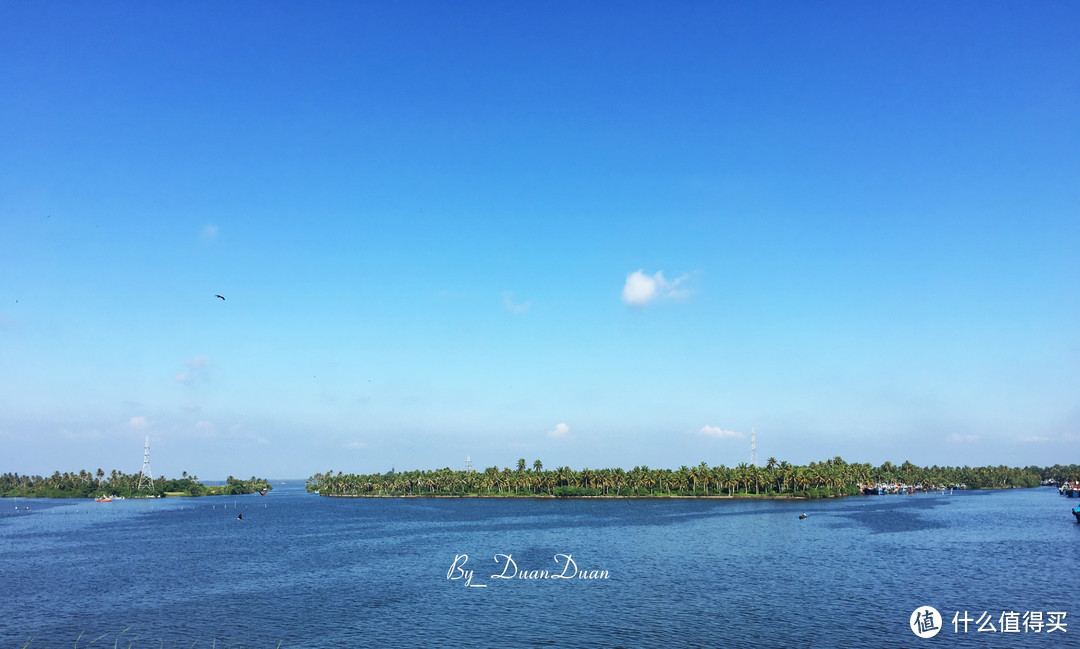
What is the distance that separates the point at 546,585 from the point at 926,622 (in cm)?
3802

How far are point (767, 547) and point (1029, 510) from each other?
396 ft

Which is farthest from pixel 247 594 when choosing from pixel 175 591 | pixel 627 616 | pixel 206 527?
pixel 206 527

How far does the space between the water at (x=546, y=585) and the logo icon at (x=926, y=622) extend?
0.95 m

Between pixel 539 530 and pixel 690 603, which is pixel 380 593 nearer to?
pixel 690 603

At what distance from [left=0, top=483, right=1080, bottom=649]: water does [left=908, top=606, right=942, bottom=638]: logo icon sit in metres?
0.95
